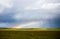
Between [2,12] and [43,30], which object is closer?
[43,30]

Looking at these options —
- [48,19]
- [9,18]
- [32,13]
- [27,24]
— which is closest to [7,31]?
[9,18]

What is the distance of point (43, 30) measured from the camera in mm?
1270

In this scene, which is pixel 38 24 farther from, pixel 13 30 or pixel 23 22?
pixel 13 30

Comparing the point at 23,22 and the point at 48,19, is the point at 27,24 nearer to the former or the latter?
the point at 23,22

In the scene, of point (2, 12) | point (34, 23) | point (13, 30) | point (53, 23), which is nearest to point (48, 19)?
point (53, 23)

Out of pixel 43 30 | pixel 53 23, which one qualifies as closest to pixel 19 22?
pixel 43 30

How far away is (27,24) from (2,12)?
0.40 m

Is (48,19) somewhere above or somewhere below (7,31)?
above

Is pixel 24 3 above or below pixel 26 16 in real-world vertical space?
above

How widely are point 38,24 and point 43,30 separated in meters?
0.12

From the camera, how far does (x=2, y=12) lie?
137cm

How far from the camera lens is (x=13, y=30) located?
1.30 m

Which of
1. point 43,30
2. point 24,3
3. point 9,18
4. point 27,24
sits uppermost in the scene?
point 24,3

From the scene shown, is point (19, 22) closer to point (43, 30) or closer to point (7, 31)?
point (7, 31)
